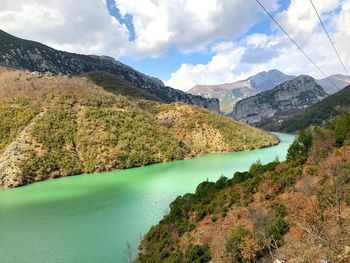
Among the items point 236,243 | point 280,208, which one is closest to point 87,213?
point 280,208

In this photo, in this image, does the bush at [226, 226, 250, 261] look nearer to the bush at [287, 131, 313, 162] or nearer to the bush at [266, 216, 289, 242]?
the bush at [266, 216, 289, 242]

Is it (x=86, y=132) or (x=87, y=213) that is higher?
(x=86, y=132)

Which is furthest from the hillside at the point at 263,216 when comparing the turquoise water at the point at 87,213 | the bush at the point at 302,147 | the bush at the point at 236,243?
the bush at the point at 302,147

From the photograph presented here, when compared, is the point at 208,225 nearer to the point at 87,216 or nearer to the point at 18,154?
the point at 87,216

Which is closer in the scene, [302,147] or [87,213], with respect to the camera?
[87,213]

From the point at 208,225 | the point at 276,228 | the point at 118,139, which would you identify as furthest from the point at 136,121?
the point at 276,228

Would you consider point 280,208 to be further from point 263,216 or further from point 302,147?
point 302,147
